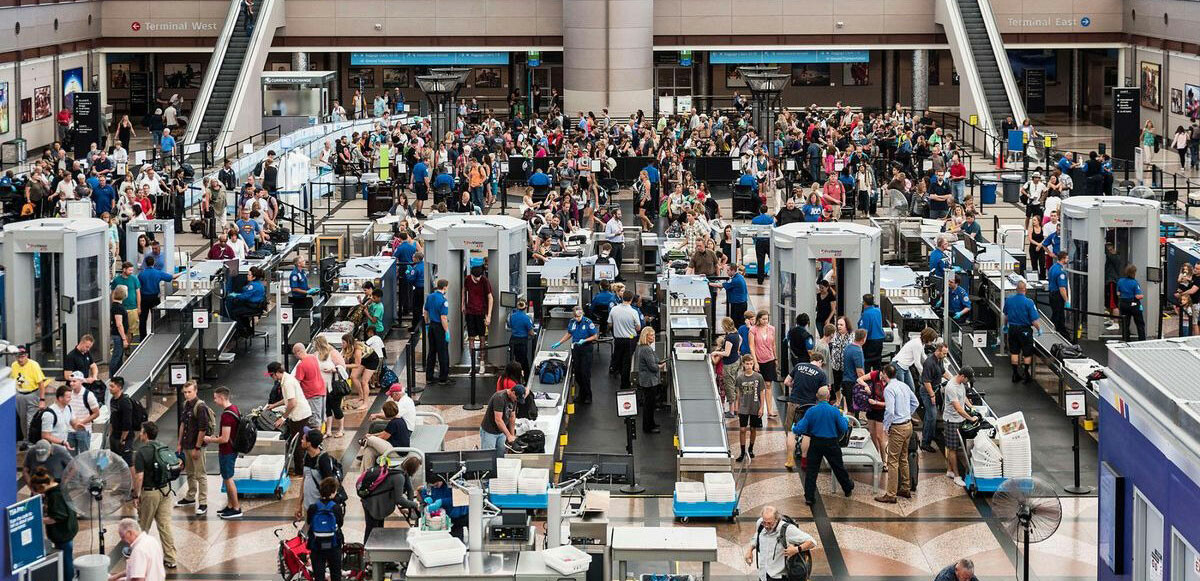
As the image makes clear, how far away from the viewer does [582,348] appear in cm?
2092

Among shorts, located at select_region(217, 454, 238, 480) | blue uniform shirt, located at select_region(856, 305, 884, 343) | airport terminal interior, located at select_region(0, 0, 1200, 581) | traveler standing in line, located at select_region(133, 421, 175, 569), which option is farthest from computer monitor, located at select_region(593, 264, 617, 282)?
traveler standing in line, located at select_region(133, 421, 175, 569)

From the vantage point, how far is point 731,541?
52.2ft

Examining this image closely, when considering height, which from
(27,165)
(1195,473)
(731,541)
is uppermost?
(27,165)

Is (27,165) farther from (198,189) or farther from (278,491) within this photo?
(278,491)

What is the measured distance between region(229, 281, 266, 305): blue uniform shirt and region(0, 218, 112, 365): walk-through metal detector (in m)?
1.74

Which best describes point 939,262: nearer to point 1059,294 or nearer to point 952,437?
point 1059,294

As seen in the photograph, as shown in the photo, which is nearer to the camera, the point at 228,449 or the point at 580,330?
the point at 228,449

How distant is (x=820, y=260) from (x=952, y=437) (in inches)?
184

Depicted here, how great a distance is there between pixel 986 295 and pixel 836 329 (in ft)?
17.5

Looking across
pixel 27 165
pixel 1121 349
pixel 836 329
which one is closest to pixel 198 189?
pixel 27 165

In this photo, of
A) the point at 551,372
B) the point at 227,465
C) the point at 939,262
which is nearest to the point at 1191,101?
the point at 939,262

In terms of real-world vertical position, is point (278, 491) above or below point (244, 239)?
below

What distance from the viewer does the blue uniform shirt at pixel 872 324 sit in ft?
66.5

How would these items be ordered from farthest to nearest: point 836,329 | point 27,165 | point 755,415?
point 27,165 < point 836,329 < point 755,415
